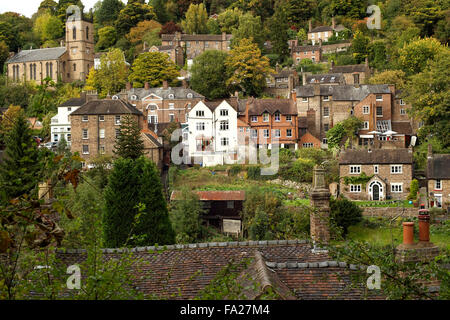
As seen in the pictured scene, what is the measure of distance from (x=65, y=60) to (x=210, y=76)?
23672mm

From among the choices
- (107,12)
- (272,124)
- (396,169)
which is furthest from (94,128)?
(107,12)

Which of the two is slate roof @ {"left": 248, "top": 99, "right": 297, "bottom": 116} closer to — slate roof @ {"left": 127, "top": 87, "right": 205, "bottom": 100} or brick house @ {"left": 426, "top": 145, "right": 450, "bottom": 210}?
slate roof @ {"left": 127, "top": 87, "right": 205, "bottom": 100}

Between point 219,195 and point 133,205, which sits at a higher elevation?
point 133,205

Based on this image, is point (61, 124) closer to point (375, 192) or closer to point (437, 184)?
point (375, 192)

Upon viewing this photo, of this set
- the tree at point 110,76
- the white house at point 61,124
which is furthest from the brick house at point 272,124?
the tree at point 110,76

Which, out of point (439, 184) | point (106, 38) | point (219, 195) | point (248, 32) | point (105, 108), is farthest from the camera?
point (106, 38)

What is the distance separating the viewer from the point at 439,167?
39.6m

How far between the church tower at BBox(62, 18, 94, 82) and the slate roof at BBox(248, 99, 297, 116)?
1190 inches

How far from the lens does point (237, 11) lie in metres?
81.1

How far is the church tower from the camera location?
244 ft

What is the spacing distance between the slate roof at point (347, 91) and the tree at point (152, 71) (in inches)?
601

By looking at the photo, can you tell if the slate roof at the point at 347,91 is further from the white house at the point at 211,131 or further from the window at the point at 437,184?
the window at the point at 437,184

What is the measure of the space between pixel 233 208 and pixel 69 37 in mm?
44792

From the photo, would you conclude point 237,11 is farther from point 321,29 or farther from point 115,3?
point 115,3
